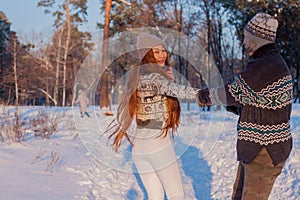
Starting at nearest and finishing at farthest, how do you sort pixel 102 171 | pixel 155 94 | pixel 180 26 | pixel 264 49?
pixel 264 49, pixel 155 94, pixel 102 171, pixel 180 26

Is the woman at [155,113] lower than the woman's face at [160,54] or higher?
lower

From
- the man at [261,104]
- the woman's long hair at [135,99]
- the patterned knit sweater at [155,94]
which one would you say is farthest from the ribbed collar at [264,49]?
the woman's long hair at [135,99]

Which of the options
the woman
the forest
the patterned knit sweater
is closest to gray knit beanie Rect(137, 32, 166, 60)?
the woman

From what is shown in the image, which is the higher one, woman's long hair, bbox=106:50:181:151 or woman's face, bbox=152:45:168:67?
woman's face, bbox=152:45:168:67

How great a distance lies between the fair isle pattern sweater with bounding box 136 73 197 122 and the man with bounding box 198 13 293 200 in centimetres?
22

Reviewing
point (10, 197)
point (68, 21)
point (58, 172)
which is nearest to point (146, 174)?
point (10, 197)

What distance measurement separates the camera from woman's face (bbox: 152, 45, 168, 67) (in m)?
2.50

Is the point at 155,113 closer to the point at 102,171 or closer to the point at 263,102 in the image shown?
the point at 263,102

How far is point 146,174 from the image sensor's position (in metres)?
2.53

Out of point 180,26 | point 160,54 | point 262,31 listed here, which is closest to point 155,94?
point 160,54

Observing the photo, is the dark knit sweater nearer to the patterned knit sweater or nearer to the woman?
the patterned knit sweater

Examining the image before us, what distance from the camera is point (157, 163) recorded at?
244 centimetres

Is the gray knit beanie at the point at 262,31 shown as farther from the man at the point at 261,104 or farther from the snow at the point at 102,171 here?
the snow at the point at 102,171

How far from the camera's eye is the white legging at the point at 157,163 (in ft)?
7.98
